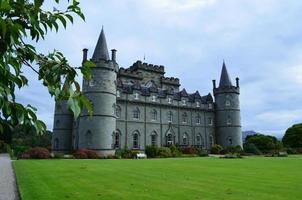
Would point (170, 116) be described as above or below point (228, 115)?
below

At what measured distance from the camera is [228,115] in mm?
51250

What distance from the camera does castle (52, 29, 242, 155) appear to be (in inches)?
1476

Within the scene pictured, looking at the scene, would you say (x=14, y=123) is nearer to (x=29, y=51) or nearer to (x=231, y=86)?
(x=29, y=51)

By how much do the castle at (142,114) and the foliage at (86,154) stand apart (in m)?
2.09

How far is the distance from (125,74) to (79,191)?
137ft

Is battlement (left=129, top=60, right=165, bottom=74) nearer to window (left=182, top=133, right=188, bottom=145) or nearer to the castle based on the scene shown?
the castle

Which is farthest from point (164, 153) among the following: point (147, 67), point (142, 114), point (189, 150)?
point (147, 67)

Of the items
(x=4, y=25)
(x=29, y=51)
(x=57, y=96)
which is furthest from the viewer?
(x=29, y=51)

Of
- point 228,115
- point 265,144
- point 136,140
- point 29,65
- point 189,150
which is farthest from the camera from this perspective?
point 265,144

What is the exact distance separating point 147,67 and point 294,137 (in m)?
35.1

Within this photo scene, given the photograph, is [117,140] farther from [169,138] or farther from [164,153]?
[169,138]

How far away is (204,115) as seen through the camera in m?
52.5

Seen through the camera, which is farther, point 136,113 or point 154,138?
point 154,138

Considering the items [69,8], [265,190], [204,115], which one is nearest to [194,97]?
[204,115]
